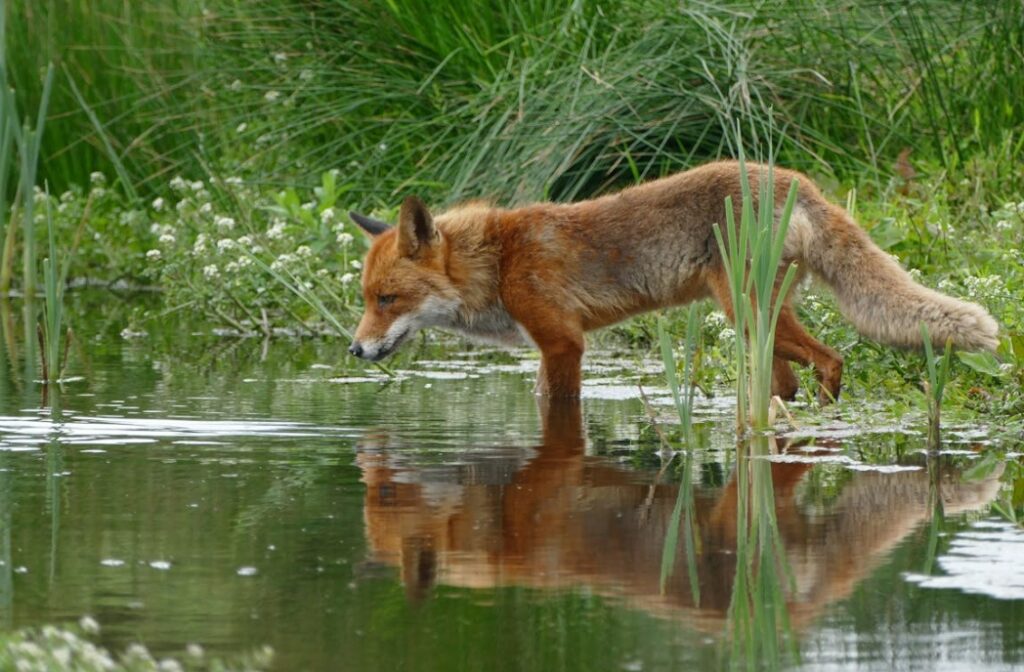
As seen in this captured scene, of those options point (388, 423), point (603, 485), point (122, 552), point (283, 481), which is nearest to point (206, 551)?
point (122, 552)

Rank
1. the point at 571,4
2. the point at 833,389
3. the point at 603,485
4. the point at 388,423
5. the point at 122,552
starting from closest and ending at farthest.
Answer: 1. the point at 122,552
2. the point at 603,485
3. the point at 388,423
4. the point at 833,389
5. the point at 571,4

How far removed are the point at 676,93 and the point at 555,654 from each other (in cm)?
876

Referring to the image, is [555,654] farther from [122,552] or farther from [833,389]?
[833,389]

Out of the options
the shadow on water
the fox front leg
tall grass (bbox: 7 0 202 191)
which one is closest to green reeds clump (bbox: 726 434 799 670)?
the shadow on water

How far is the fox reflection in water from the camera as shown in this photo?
4.49 m

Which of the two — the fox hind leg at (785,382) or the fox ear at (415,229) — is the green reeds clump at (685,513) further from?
the fox ear at (415,229)

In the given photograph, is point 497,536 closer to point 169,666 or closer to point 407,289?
point 169,666

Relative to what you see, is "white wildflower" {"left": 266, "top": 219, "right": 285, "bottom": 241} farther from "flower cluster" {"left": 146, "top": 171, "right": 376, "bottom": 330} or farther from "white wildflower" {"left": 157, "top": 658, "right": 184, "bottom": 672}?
"white wildflower" {"left": 157, "top": 658, "right": 184, "bottom": 672}

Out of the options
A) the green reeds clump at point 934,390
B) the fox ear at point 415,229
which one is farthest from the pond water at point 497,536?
the fox ear at point 415,229

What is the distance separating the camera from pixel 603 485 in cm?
595

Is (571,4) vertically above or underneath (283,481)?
above

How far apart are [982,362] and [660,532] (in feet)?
7.35

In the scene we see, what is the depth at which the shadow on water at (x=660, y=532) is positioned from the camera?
14.1 feet

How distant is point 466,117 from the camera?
1316 cm
